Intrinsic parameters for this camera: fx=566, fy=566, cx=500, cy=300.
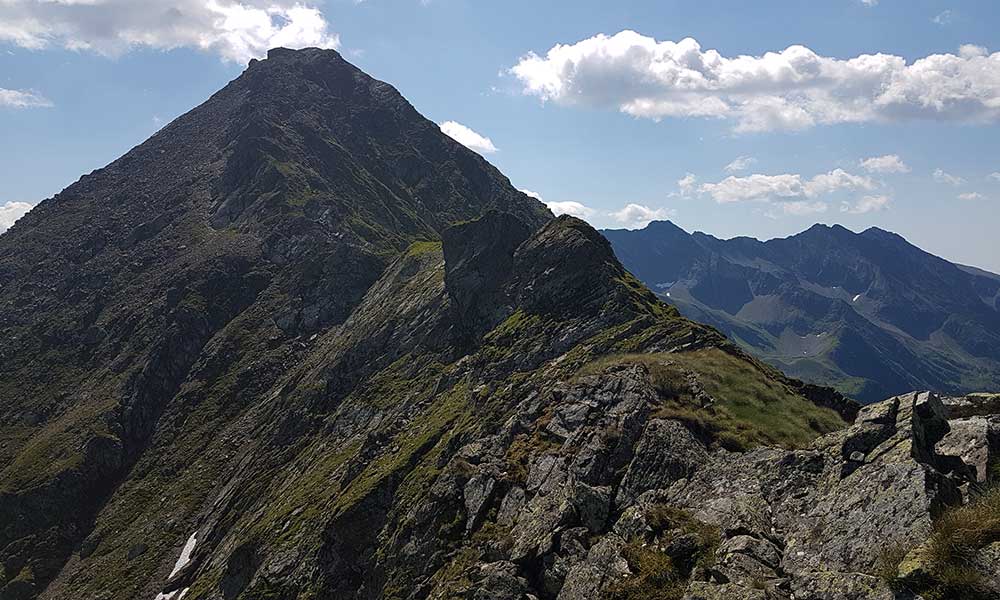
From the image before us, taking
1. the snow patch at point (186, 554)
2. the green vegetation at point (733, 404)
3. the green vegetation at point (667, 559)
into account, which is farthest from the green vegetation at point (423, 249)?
the green vegetation at point (667, 559)

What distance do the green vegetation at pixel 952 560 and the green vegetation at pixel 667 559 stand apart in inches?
292

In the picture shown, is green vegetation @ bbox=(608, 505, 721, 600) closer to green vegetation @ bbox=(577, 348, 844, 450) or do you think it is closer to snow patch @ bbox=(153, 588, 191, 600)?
green vegetation @ bbox=(577, 348, 844, 450)

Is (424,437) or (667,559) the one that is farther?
(424,437)

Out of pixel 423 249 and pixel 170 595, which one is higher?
pixel 423 249

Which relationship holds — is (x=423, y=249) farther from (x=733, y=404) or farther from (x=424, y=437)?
(x=733, y=404)

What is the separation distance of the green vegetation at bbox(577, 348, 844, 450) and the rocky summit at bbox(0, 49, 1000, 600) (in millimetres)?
230

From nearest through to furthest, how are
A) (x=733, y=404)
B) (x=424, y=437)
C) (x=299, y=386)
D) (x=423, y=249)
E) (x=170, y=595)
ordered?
1. (x=733, y=404)
2. (x=424, y=437)
3. (x=170, y=595)
4. (x=299, y=386)
5. (x=423, y=249)

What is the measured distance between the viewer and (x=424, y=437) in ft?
189

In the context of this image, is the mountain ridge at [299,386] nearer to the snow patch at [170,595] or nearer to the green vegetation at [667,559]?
the snow patch at [170,595]

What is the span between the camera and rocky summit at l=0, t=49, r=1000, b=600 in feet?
72.8

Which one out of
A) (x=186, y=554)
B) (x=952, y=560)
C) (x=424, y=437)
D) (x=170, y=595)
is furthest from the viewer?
(x=186, y=554)

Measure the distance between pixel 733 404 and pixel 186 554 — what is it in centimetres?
7908

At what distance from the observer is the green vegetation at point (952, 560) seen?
46.1 ft

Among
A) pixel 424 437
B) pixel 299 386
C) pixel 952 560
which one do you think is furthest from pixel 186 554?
pixel 952 560
